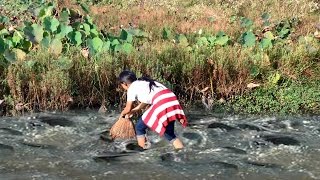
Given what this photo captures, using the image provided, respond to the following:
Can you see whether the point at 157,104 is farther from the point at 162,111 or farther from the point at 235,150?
the point at 235,150

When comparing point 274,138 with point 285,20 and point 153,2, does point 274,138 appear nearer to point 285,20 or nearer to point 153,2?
point 285,20

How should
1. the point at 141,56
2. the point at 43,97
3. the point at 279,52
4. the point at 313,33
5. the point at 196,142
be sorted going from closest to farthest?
the point at 196,142, the point at 43,97, the point at 141,56, the point at 279,52, the point at 313,33

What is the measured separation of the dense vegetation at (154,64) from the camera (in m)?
8.66

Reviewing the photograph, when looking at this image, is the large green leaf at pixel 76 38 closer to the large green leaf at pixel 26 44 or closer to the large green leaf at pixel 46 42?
the large green leaf at pixel 46 42

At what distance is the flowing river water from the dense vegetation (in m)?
0.41

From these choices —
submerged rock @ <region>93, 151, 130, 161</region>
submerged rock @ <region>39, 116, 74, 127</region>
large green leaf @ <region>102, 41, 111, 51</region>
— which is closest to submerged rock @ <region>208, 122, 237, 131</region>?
submerged rock @ <region>93, 151, 130, 161</region>

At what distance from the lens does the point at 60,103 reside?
8680 mm

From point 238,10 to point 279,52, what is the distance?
335 cm

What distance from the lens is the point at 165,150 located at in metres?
7.19

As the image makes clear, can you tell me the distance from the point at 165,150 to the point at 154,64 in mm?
2339

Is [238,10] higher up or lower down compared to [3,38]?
higher up

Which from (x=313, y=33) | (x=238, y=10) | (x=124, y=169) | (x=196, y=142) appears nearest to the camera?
(x=124, y=169)

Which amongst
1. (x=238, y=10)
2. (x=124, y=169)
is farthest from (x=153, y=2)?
(x=124, y=169)

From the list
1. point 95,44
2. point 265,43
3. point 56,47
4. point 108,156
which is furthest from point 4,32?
point 265,43
